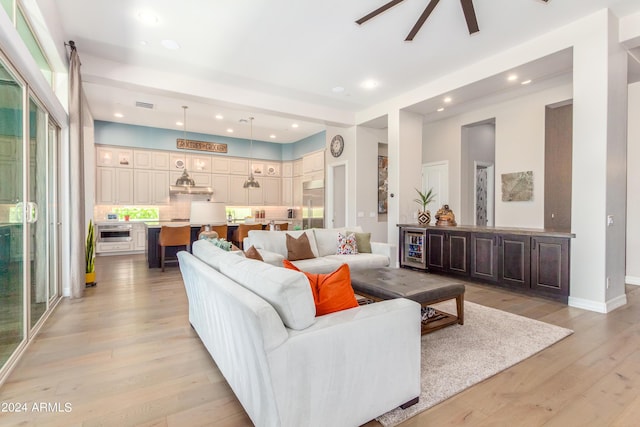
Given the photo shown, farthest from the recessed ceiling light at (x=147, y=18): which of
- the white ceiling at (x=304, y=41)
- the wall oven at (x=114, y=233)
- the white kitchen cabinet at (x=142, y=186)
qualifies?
the wall oven at (x=114, y=233)

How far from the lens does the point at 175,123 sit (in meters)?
7.84

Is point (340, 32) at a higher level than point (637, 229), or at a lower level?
higher

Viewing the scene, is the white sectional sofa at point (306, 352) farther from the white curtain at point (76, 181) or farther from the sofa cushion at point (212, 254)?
the white curtain at point (76, 181)

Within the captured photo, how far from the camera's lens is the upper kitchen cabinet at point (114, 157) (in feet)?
25.2

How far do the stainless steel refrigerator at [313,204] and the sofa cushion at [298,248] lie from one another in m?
3.49

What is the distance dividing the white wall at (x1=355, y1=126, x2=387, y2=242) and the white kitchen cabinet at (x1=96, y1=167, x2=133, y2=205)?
5.70 metres

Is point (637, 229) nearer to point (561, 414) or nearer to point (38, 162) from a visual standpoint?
point (561, 414)

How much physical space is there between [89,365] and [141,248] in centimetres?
640

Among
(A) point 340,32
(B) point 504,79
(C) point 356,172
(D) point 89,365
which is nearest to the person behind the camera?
(D) point 89,365

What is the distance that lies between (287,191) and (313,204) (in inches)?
75.6

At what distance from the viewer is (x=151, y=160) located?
324 inches

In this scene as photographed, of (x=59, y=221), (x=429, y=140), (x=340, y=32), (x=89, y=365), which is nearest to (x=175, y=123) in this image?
(x=59, y=221)

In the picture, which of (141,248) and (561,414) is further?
(141,248)

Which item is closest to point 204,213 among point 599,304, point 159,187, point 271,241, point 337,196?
point 271,241
